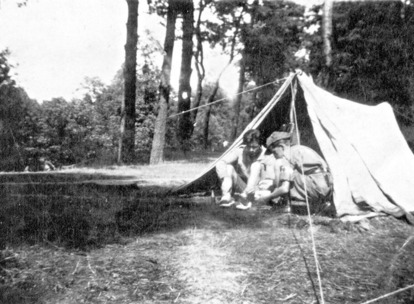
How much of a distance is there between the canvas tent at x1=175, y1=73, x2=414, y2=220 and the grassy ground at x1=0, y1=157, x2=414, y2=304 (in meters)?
0.41

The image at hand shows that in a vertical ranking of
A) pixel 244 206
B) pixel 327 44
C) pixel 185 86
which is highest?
pixel 327 44

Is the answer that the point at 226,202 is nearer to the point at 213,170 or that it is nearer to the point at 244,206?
the point at 244,206

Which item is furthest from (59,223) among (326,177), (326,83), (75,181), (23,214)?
(326,83)

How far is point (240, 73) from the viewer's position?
3058cm

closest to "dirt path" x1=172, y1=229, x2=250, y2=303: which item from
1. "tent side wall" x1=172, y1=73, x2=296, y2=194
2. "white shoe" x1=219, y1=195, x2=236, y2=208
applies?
"white shoe" x1=219, y1=195, x2=236, y2=208

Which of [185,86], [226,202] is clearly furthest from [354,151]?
[185,86]

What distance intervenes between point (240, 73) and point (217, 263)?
2696 centimetres

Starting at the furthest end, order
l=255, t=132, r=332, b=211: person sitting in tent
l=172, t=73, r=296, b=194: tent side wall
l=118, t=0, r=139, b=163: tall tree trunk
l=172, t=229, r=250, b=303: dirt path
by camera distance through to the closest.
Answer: l=118, t=0, r=139, b=163: tall tree trunk < l=172, t=73, r=296, b=194: tent side wall < l=255, t=132, r=332, b=211: person sitting in tent < l=172, t=229, r=250, b=303: dirt path

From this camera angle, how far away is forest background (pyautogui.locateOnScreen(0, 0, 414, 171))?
22.7 m

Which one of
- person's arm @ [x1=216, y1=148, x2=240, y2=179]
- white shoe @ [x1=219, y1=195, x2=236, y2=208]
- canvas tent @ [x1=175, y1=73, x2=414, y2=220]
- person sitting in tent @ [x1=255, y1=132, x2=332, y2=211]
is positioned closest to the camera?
canvas tent @ [x1=175, y1=73, x2=414, y2=220]

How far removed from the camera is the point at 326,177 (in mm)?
6691

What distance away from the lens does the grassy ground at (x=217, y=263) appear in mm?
3811

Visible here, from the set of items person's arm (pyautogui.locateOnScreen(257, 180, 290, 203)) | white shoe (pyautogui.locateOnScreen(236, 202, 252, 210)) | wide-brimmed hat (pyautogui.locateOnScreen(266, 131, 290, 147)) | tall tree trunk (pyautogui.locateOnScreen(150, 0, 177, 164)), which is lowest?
white shoe (pyautogui.locateOnScreen(236, 202, 252, 210))

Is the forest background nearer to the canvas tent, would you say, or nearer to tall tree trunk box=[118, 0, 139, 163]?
tall tree trunk box=[118, 0, 139, 163]
